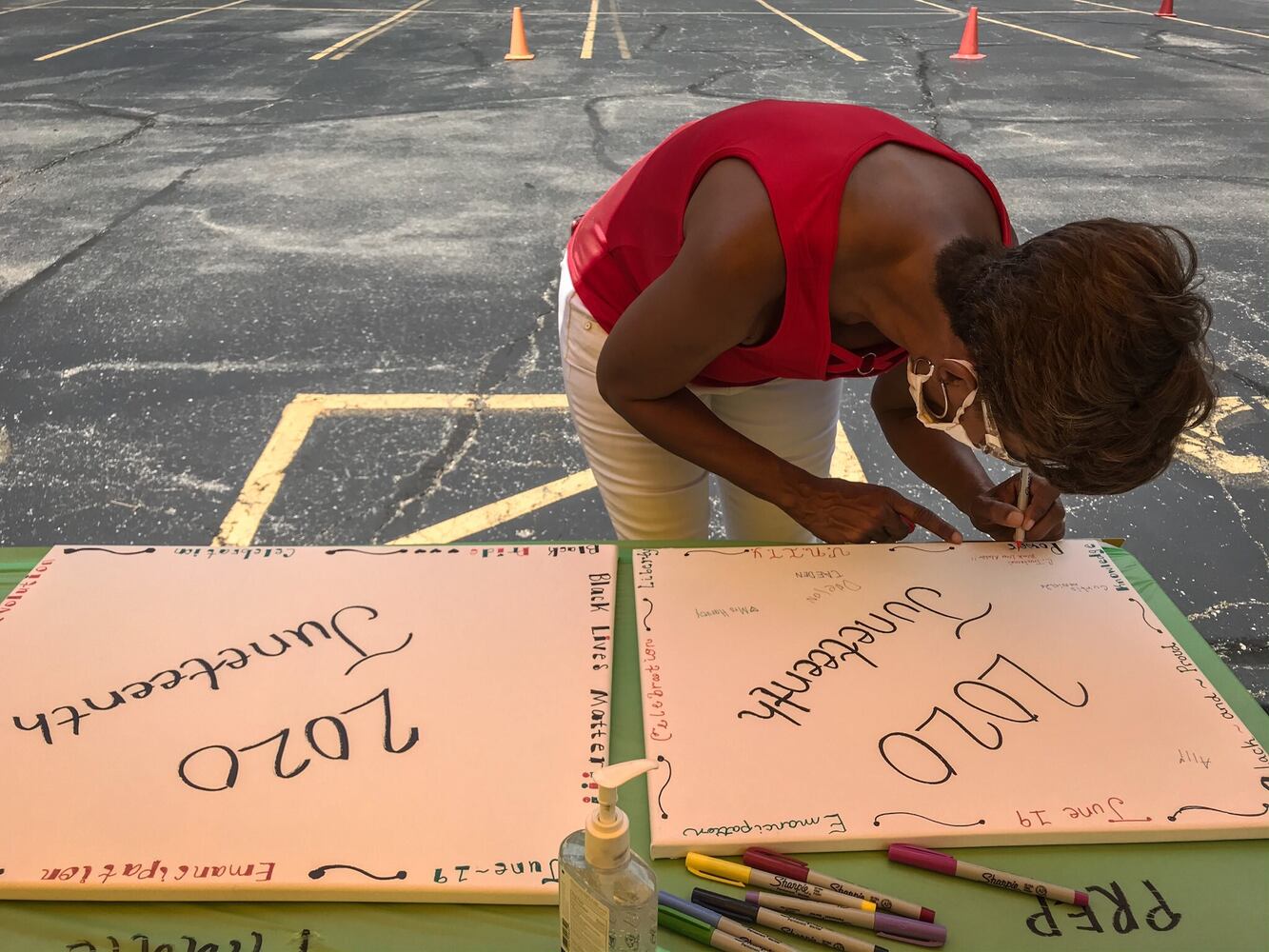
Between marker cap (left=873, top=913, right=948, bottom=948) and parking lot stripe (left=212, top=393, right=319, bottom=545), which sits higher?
marker cap (left=873, top=913, right=948, bottom=948)

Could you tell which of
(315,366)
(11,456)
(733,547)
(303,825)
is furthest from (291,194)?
(303,825)

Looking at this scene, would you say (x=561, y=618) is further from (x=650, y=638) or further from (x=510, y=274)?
(x=510, y=274)

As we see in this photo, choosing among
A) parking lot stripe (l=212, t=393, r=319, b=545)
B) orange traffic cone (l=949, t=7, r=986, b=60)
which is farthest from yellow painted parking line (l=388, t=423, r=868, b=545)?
orange traffic cone (l=949, t=7, r=986, b=60)

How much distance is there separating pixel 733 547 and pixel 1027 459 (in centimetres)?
49

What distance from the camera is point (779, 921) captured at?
1017 millimetres

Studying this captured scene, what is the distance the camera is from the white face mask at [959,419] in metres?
1.28

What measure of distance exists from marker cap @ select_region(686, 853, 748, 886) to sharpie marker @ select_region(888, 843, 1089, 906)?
163 millimetres

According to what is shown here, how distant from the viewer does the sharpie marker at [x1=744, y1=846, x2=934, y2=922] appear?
1.02 metres

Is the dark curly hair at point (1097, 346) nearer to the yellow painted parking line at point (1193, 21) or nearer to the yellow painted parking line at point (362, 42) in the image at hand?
the yellow painted parking line at point (362, 42)

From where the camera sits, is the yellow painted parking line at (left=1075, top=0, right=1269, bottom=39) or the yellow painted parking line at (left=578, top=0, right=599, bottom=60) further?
the yellow painted parking line at (left=1075, top=0, right=1269, bottom=39)

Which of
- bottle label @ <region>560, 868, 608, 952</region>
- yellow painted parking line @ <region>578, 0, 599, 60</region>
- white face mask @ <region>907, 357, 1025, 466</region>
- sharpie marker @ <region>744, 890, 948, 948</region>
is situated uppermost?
white face mask @ <region>907, 357, 1025, 466</region>

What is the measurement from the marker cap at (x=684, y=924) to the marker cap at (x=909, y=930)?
6.7 inches

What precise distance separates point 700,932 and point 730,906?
5cm

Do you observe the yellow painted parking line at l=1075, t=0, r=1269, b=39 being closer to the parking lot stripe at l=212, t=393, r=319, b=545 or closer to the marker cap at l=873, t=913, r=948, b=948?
the parking lot stripe at l=212, t=393, r=319, b=545
